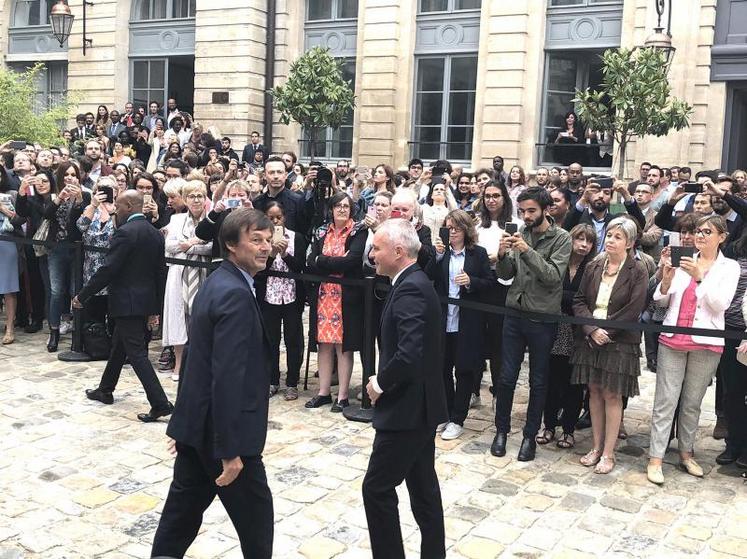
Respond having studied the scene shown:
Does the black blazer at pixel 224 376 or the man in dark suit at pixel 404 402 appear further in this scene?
the man in dark suit at pixel 404 402

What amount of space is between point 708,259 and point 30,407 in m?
5.76

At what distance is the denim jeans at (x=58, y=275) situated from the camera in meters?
9.57

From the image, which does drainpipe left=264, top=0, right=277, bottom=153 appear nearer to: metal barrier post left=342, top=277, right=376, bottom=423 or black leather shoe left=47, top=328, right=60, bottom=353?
black leather shoe left=47, top=328, right=60, bottom=353

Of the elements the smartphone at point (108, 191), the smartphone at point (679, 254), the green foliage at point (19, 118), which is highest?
the green foliage at point (19, 118)

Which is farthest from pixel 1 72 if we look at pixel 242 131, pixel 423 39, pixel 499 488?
pixel 499 488

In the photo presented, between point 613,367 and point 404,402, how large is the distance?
266cm

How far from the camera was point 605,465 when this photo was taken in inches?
251

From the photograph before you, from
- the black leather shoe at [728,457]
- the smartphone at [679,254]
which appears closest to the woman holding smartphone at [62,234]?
the smartphone at [679,254]

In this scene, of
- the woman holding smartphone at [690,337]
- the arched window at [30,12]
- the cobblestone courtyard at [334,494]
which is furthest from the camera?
the arched window at [30,12]

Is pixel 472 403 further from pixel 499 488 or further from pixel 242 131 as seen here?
pixel 242 131

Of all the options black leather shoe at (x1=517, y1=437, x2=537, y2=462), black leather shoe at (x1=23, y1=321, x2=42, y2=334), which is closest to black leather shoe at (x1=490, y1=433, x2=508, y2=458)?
black leather shoe at (x1=517, y1=437, x2=537, y2=462)

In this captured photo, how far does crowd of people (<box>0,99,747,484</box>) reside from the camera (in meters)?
6.34

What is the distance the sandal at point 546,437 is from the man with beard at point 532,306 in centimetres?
38

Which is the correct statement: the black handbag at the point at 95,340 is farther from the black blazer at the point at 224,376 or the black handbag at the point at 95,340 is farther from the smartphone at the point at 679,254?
the smartphone at the point at 679,254
